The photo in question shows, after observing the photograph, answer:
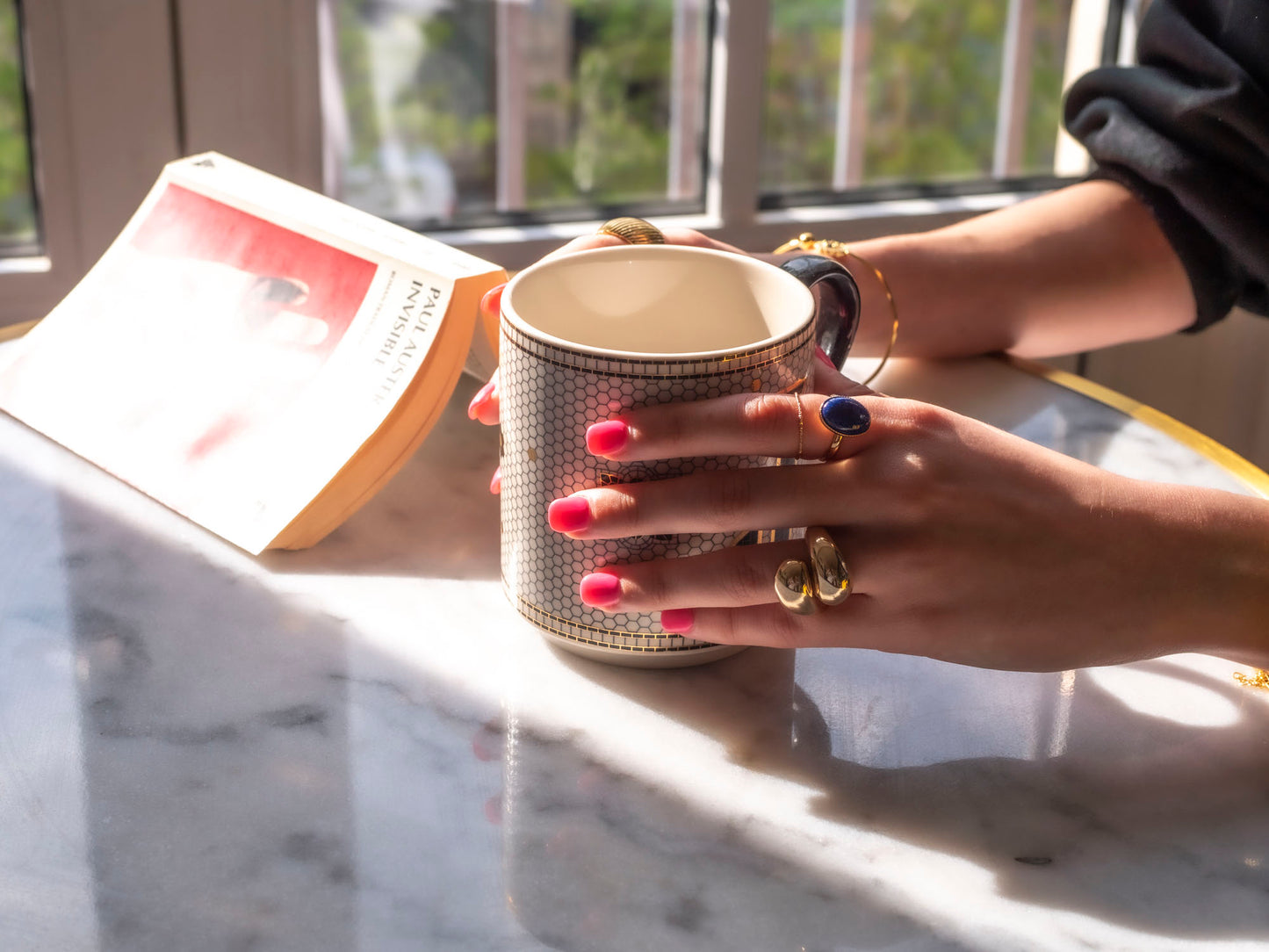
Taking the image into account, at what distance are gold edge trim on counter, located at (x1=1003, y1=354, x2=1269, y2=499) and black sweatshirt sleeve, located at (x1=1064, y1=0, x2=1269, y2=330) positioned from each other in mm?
140

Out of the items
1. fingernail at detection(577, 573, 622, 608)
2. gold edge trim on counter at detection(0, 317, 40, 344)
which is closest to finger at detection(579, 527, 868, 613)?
fingernail at detection(577, 573, 622, 608)

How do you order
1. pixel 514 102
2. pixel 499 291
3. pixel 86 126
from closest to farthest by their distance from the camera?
1. pixel 499 291
2. pixel 86 126
3. pixel 514 102

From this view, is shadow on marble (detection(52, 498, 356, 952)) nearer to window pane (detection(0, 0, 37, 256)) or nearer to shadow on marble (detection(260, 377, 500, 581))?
shadow on marble (detection(260, 377, 500, 581))

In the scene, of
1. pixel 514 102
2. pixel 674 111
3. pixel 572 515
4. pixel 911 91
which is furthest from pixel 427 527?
pixel 911 91

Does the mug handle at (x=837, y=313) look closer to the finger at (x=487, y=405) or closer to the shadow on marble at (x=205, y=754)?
the finger at (x=487, y=405)

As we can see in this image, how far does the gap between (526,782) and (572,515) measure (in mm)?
91

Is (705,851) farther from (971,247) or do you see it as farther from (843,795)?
(971,247)

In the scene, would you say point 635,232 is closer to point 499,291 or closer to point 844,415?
point 499,291

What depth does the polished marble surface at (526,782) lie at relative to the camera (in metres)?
0.34

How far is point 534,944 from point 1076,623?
226 millimetres

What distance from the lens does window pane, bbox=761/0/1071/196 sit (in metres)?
1.40

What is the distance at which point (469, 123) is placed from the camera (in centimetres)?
155

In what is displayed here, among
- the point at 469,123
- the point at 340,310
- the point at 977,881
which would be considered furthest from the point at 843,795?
the point at 469,123

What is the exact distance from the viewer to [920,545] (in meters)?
0.42
